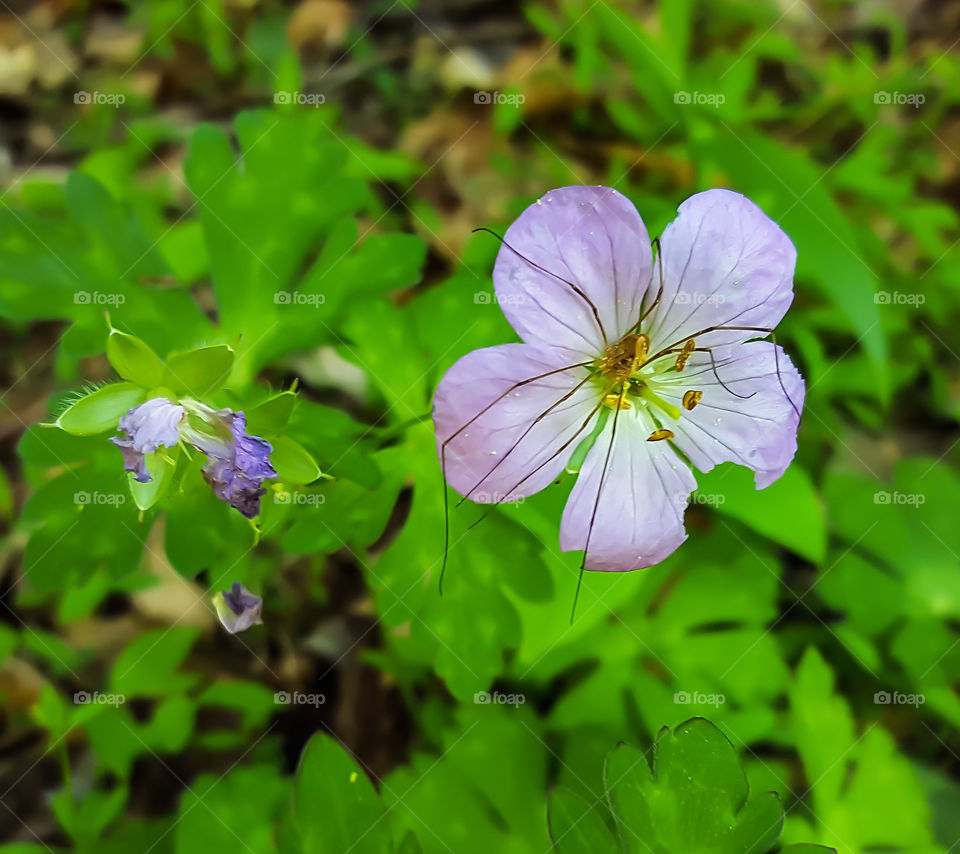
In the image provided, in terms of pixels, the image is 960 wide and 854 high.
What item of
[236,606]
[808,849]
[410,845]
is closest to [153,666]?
[236,606]

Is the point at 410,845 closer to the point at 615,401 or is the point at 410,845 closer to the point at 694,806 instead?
the point at 694,806

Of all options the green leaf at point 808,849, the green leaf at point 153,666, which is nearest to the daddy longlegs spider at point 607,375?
the green leaf at point 808,849

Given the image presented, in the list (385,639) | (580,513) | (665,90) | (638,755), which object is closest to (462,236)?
(665,90)

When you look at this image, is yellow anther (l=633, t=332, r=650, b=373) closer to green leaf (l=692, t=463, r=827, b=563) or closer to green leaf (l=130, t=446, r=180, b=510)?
green leaf (l=692, t=463, r=827, b=563)

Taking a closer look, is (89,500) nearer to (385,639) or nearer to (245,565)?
(245,565)

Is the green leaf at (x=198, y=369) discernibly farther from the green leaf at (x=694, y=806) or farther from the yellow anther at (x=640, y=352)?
the green leaf at (x=694, y=806)
